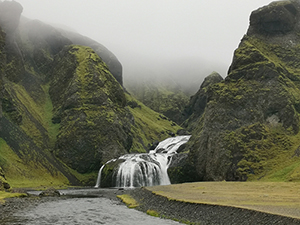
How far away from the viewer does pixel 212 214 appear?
2748cm

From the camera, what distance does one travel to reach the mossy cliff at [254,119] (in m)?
72.8

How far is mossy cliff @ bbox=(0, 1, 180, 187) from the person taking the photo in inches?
3839

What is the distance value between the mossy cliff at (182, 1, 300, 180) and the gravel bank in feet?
109

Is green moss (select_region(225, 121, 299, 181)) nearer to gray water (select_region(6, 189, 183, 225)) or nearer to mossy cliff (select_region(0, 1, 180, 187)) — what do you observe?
gray water (select_region(6, 189, 183, 225))

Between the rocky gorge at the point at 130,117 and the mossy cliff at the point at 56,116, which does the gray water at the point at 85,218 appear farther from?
the mossy cliff at the point at 56,116

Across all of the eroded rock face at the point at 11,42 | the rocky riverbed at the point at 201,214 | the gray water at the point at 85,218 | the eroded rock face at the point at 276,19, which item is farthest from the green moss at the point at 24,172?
the eroded rock face at the point at 276,19

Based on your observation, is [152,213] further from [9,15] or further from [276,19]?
[9,15]

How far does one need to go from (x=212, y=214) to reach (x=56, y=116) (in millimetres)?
122980

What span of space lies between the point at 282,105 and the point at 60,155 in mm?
84180

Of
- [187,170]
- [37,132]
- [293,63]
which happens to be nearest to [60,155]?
[37,132]

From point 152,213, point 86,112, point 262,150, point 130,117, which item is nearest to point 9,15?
point 86,112

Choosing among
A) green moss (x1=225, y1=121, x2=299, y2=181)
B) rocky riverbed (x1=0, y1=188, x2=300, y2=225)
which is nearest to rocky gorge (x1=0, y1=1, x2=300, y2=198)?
green moss (x1=225, y1=121, x2=299, y2=181)

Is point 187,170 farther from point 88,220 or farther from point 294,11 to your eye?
point 294,11

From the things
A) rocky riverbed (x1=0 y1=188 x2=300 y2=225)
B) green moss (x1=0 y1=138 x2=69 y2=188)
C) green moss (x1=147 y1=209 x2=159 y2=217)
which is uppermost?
A: rocky riverbed (x1=0 y1=188 x2=300 y2=225)
